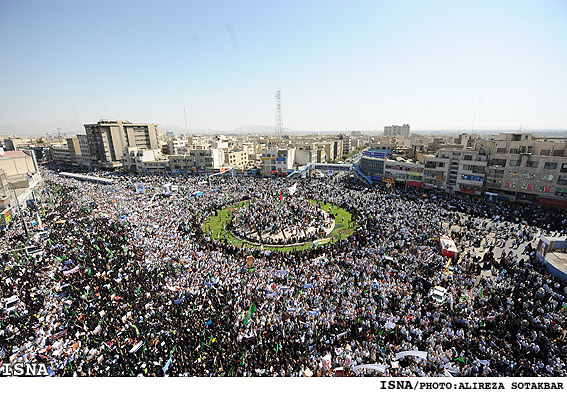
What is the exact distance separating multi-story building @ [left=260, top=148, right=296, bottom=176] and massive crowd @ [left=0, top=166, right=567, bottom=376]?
1434 inches

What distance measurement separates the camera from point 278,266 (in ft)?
69.4

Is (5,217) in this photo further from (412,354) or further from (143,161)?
(143,161)

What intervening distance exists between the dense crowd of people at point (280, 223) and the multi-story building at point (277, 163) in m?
29.7

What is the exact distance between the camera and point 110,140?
3051 inches

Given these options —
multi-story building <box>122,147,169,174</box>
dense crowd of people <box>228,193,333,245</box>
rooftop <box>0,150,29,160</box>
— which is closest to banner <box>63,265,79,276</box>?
dense crowd of people <box>228,193,333,245</box>

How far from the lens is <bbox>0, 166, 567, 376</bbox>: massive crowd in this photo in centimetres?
1248

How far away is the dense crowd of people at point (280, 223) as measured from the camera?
28234 millimetres

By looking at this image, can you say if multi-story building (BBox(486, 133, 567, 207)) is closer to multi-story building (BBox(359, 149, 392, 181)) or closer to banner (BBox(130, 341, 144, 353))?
multi-story building (BBox(359, 149, 392, 181))

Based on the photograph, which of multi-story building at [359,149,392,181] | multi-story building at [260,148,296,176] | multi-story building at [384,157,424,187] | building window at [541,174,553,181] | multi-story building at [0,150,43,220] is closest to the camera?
building window at [541,174,553,181]

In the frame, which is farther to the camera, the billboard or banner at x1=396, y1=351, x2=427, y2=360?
the billboard

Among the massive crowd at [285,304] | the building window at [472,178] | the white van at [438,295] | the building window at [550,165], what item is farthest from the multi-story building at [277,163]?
the white van at [438,295]

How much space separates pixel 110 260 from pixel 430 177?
46.5 metres
